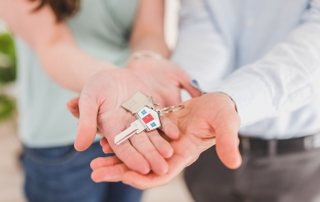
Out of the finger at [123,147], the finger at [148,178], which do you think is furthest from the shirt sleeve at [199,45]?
the finger at [148,178]

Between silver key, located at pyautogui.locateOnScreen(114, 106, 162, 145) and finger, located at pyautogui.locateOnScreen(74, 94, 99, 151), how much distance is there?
5 cm

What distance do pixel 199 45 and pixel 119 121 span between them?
1.27 feet

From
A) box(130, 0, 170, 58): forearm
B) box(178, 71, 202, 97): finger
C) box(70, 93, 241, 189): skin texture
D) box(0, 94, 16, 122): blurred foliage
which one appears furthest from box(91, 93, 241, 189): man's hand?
box(0, 94, 16, 122): blurred foliage

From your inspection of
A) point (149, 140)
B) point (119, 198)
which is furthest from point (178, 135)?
point (119, 198)

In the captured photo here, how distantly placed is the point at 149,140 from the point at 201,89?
21 centimetres

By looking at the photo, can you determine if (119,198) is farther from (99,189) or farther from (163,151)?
(163,151)

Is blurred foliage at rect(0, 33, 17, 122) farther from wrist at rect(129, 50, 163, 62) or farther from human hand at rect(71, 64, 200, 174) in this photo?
human hand at rect(71, 64, 200, 174)

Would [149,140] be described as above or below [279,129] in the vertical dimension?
above

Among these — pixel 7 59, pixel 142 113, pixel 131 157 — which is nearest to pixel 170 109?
pixel 142 113

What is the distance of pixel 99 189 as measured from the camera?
3.43 ft

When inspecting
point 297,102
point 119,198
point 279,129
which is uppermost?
point 297,102

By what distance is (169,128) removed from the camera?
63 cm

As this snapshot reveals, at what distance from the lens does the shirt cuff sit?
646 millimetres

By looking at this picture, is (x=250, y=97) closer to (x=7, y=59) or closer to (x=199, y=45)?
(x=199, y=45)
